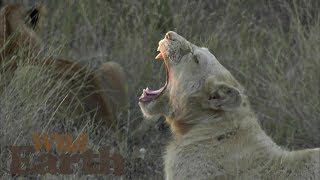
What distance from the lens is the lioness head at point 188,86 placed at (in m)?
5.17

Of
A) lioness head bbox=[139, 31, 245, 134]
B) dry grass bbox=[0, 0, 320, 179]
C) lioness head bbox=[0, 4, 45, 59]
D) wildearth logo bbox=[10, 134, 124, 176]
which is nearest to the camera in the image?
lioness head bbox=[139, 31, 245, 134]

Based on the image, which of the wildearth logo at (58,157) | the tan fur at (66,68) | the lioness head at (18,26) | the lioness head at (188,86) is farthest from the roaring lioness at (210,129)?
the lioness head at (18,26)

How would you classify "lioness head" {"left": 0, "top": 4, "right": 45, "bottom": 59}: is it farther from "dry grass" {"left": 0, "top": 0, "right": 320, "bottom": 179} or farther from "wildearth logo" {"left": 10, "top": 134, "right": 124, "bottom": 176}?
"wildearth logo" {"left": 10, "top": 134, "right": 124, "bottom": 176}

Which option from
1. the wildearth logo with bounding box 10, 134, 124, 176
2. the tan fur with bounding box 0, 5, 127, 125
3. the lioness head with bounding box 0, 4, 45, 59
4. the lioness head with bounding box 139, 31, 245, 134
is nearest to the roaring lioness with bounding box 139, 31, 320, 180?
the lioness head with bounding box 139, 31, 245, 134

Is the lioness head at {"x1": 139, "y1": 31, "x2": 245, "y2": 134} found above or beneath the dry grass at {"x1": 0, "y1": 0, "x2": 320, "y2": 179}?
beneath

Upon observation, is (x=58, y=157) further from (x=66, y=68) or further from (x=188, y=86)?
(x=188, y=86)

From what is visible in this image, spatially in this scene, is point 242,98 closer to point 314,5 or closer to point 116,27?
point 116,27

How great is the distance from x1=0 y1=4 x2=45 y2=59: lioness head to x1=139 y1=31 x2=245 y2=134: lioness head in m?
2.51

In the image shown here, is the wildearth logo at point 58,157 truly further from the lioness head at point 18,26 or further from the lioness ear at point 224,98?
A: the lioness ear at point 224,98

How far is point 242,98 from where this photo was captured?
5.02 m

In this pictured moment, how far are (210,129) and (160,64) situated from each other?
3383 millimetres

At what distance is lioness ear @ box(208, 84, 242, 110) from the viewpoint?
16.4ft

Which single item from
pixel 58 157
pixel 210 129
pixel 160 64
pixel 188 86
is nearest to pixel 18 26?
pixel 160 64

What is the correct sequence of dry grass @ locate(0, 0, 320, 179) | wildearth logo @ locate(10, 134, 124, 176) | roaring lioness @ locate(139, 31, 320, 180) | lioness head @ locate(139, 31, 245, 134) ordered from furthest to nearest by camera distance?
dry grass @ locate(0, 0, 320, 179), wildearth logo @ locate(10, 134, 124, 176), lioness head @ locate(139, 31, 245, 134), roaring lioness @ locate(139, 31, 320, 180)
